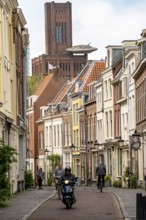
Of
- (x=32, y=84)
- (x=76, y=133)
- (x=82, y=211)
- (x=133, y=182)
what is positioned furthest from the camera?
(x=32, y=84)

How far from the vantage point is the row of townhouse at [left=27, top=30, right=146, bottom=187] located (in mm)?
68000

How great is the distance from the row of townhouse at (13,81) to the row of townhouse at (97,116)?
807cm

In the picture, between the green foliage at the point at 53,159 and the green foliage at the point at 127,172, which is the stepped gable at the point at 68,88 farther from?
the green foliage at the point at 127,172

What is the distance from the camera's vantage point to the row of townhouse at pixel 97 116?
6800 cm

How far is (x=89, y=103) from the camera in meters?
91.4

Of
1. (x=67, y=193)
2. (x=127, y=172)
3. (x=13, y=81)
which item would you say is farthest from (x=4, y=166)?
(x=127, y=172)

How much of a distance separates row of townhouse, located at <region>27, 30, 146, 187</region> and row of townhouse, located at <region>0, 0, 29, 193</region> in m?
8.07

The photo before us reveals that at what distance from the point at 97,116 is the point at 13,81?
36860mm

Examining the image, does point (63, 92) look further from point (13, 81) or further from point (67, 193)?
point (67, 193)

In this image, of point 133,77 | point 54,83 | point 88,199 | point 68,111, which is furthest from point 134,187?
point 54,83

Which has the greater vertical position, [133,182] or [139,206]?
[133,182]

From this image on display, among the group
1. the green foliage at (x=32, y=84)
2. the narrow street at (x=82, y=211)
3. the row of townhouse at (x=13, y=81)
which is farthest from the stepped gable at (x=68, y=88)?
the narrow street at (x=82, y=211)

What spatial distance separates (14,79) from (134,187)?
1700 centimetres

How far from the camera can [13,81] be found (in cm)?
5034
